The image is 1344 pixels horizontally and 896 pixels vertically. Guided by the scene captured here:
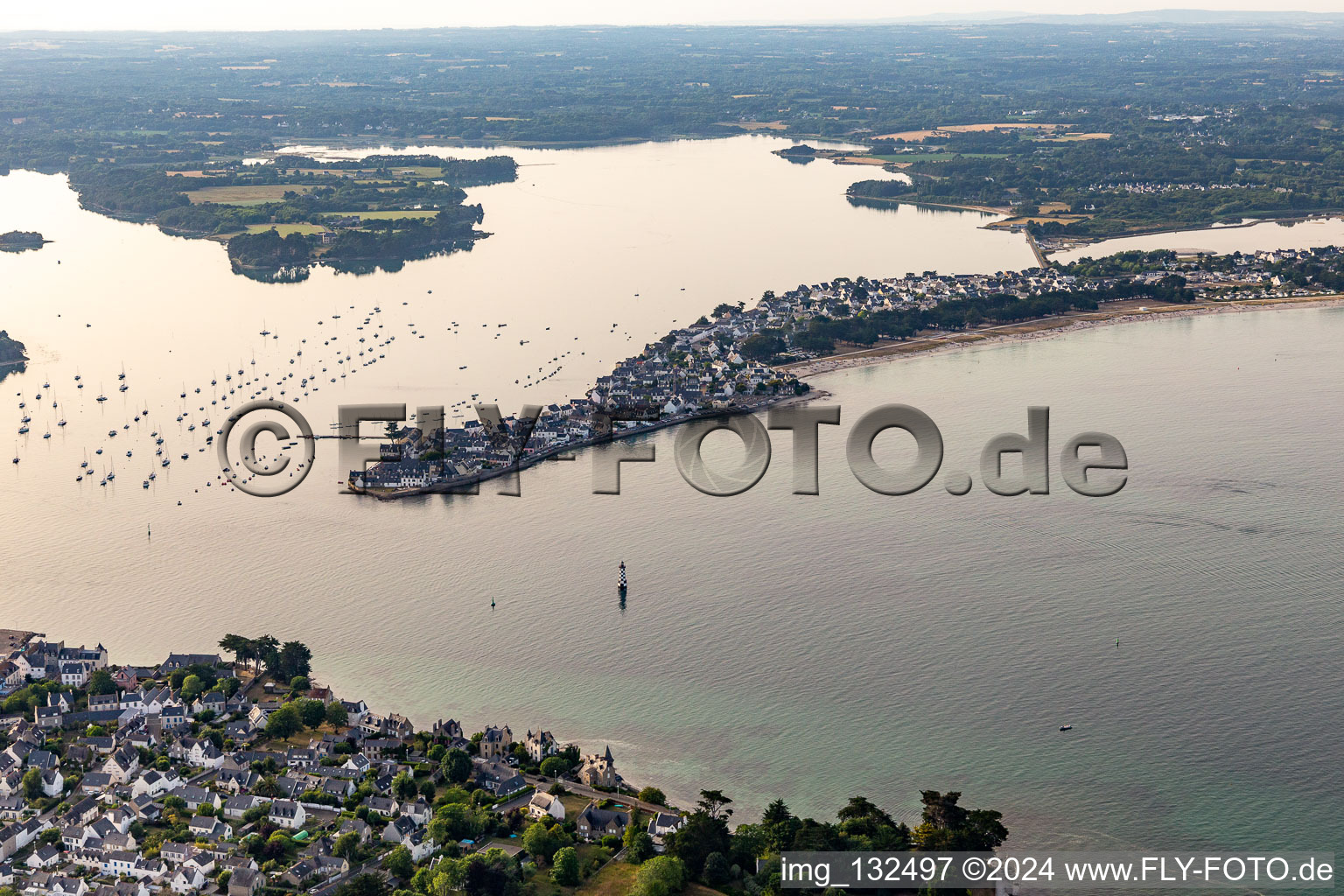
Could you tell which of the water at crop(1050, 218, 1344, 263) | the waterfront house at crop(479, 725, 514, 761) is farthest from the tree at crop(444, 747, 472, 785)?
the water at crop(1050, 218, 1344, 263)

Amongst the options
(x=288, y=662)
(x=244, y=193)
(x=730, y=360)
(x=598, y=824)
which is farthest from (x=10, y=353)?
(x=598, y=824)

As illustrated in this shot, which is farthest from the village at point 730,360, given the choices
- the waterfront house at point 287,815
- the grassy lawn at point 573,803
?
the grassy lawn at point 573,803

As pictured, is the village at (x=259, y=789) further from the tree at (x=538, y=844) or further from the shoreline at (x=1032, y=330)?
the shoreline at (x=1032, y=330)

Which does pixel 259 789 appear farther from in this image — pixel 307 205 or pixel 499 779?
pixel 307 205

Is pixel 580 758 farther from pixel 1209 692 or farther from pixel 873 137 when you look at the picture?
pixel 873 137

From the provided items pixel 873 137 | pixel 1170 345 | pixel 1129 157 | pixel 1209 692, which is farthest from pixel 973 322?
pixel 873 137
